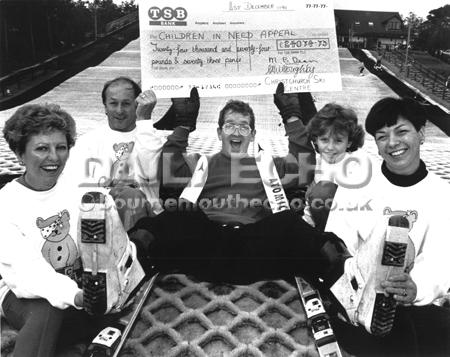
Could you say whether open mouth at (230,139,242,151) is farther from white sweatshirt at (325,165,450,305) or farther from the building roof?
the building roof

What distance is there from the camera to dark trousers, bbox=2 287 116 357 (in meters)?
1.29

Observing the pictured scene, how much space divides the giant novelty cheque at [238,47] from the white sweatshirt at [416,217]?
2.17ft

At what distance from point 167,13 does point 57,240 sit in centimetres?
116

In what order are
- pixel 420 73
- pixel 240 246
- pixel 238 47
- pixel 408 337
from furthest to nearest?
pixel 420 73, pixel 238 47, pixel 240 246, pixel 408 337

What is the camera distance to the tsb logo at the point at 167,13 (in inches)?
80.4

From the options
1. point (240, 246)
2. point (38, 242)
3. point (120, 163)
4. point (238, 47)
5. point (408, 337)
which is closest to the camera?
point (408, 337)

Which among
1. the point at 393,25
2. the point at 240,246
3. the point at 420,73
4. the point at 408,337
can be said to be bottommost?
the point at 408,337

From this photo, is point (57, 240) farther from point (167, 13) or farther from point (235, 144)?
point (167, 13)

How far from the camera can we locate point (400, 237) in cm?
125

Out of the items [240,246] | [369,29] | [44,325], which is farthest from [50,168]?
[369,29]

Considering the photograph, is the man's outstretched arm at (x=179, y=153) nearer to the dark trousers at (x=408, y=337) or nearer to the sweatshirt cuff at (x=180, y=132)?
the sweatshirt cuff at (x=180, y=132)

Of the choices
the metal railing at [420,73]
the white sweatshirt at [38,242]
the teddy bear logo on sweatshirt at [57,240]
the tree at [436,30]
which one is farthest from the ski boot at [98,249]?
the tree at [436,30]

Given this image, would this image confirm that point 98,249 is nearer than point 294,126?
Yes

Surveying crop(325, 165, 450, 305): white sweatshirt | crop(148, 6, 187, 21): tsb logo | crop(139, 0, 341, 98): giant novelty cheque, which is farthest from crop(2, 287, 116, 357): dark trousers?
crop(148, 6, 187, 21): tsb logo
